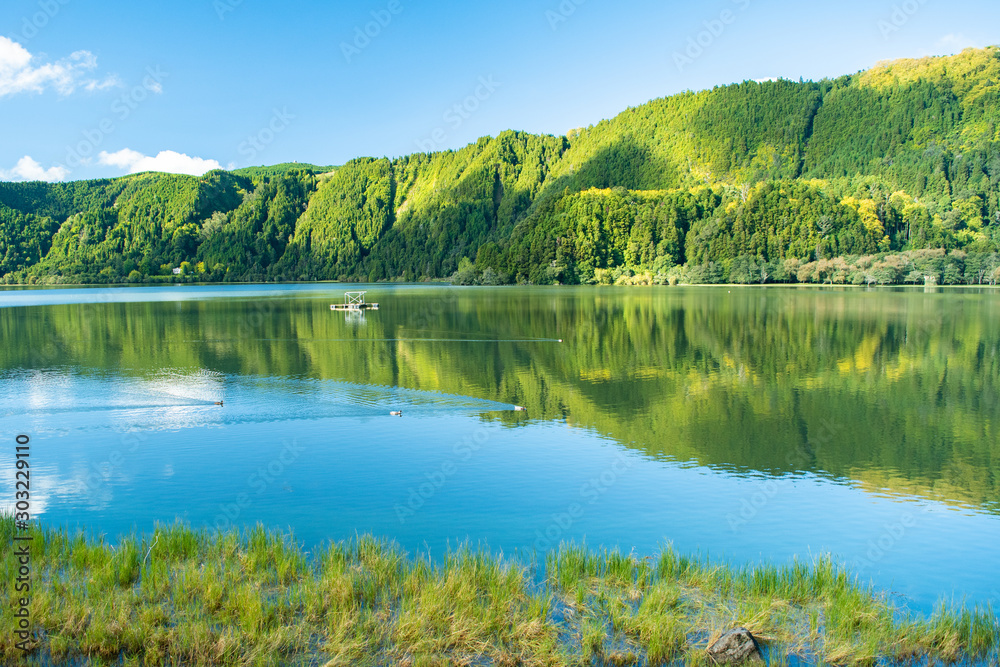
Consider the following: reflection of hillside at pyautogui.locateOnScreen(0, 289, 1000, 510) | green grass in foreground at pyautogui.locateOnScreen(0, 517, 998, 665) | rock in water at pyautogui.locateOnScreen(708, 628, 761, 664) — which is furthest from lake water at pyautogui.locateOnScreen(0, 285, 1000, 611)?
rock in water at pyautogui.locateOnScreen(708, 628, 761, 664)

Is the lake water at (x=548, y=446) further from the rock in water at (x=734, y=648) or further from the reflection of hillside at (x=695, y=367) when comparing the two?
the rock in water at (x=734, y=648)

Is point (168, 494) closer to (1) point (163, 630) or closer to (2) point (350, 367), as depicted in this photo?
(1) point (163, 630)

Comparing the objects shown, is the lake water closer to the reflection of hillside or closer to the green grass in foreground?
the reflection of hillside

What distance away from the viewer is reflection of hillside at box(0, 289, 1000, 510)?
1491 cm

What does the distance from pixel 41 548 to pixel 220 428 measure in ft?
28.0

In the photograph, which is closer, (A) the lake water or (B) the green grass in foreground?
(B) the green grass in foreground

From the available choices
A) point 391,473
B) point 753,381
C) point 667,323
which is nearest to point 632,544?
point 391,473

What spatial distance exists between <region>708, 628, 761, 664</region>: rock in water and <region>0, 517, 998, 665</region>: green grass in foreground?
0.43ft

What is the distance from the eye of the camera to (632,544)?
956 cm

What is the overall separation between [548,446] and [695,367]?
12992 millimetres

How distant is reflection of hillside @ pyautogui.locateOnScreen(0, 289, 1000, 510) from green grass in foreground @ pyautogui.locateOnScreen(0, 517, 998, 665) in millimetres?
6275

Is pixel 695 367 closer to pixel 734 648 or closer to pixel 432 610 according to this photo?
pixel 734 648

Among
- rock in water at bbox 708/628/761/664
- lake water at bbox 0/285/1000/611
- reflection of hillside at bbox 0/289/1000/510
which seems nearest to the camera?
rock in water at bbox 708/628/761/664

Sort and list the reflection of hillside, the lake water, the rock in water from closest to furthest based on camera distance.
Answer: the rock in water → the lake water → the reflection of hillside
